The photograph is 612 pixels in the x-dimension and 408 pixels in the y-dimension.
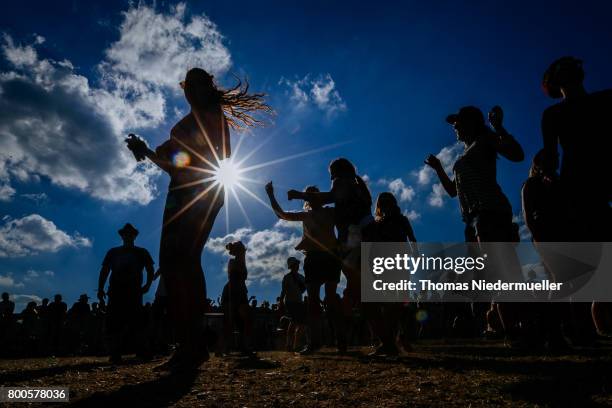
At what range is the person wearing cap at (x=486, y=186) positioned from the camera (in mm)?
3945

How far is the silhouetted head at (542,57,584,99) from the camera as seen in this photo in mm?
2908

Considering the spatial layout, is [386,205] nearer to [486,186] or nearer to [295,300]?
[486,186]

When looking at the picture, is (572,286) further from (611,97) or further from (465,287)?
(465,287)

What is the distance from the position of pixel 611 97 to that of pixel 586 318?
2.81 meters

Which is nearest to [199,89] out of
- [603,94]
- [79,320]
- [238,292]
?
[603,94]

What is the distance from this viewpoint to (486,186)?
414cm

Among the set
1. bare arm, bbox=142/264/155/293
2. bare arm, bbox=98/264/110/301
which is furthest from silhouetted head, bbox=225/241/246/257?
bare arm, bbox=98/264/110/301

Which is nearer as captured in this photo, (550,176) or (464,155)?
(550,176)

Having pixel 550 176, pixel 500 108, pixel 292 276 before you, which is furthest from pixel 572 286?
pixel 292 276

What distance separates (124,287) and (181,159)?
3.60 metres

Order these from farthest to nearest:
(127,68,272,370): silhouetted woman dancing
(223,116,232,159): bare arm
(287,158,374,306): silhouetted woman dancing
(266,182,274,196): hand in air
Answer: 1. (266,182,274,196): hand in air
2. (287,158,374,306): silhouetted woman dancing
3. (223,116,232,159): bare arm
4. (127,68,272,370): silhouetted woman dancing

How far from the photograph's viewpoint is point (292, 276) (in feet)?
31.0

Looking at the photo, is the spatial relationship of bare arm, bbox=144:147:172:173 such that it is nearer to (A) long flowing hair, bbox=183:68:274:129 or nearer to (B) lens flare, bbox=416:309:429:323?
(A) long flowing hair, bbox=183:68:274:129

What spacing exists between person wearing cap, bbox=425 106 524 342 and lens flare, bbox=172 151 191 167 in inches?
108
